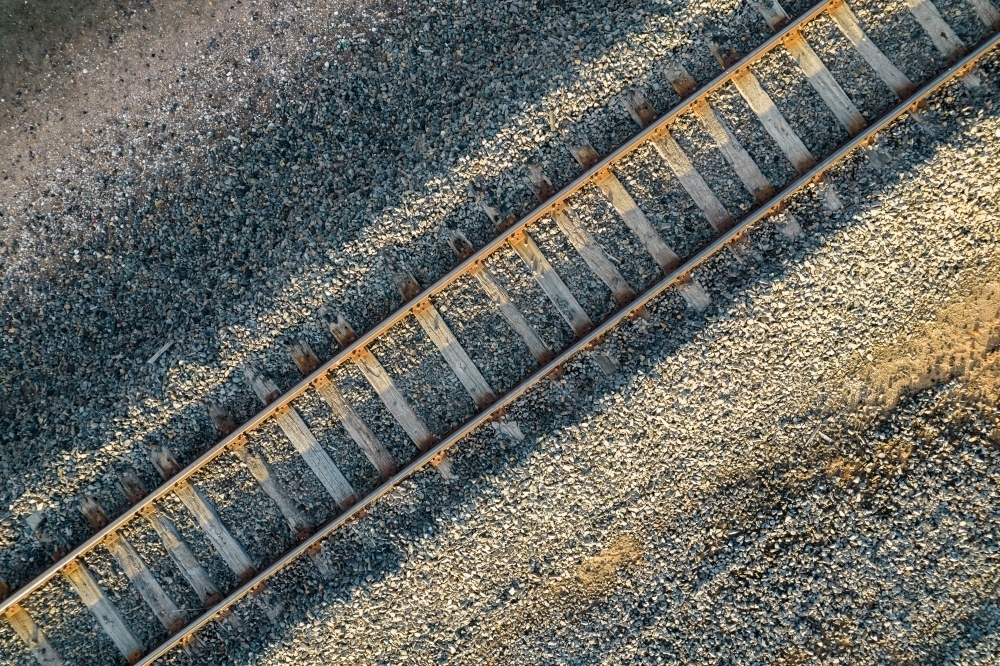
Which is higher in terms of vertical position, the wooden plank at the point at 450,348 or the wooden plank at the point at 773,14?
the wooden plank at the point at 773,14

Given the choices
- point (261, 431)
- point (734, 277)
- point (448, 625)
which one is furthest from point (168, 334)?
point (734, 277)

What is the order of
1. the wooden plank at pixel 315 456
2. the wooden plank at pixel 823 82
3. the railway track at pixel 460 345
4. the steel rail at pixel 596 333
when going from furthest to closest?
1. the wooden plank at pixel 315 456
2. the wooden plank at pixel 823 82
3. the railway track at pixel 460 345
4. the steel rail at pixel 596 333

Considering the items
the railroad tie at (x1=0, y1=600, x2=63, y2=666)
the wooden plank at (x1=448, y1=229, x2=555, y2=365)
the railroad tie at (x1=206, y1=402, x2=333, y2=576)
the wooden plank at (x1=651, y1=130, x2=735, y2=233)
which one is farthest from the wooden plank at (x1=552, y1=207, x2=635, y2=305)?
the railroad tie at (x1=0, y1=600, x2=63, y2=666)

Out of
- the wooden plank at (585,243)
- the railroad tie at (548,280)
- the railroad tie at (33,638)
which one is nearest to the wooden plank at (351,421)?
the railroad tie at (548,280)

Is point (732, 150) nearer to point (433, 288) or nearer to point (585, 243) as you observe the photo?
point (585, 243)

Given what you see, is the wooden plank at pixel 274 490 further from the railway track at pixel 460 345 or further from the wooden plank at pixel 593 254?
the wooden plank at pixel 593 254

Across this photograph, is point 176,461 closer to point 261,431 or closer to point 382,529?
point 261,431

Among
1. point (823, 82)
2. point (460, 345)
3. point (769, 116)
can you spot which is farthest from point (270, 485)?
point (823, 82)
